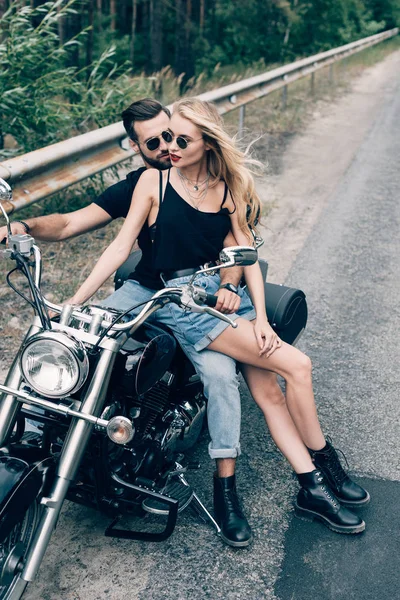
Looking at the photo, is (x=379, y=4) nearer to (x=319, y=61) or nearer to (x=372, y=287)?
(x=319, y=61)

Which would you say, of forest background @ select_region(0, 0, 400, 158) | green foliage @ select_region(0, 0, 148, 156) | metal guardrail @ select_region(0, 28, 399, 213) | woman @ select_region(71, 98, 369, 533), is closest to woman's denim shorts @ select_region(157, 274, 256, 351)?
woman @ select_region(71, 98, 369, 533)

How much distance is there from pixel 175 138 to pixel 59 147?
207cm

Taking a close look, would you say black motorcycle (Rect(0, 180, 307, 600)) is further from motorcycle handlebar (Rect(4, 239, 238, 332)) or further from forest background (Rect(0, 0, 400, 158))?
forest background (Rect(0, 0, 400, 158))

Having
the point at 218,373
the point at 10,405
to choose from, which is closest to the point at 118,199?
the point at 218,373

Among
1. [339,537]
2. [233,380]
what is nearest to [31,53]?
[233,380]

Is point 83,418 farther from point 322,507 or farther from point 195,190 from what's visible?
point 195,190

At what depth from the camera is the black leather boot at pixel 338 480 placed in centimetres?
339

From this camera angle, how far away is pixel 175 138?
3395 millimetres

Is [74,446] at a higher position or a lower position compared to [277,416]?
higher

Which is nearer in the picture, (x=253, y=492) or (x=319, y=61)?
(x=253, y=492)

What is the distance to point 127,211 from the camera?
3.75 m

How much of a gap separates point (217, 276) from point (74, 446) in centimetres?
125

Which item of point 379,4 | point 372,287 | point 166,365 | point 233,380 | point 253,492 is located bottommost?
point 379,4

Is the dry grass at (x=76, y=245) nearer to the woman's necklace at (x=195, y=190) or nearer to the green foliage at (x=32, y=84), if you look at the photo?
the green foliage at (x=32, y=84)
